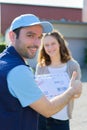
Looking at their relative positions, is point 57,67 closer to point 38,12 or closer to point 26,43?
point 26,43

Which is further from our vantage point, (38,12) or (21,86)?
(38,12)

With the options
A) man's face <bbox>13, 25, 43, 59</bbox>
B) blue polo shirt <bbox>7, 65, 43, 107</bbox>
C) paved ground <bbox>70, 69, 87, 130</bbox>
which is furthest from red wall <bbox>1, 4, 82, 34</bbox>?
blue polo shirt <bbox>7, 65, 43, 107</bbox>

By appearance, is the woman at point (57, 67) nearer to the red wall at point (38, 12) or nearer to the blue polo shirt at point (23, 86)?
the blue polo shirt at point (23, 86)

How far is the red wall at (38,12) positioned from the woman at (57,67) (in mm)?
32788

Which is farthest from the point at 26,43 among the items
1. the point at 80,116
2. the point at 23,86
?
the point at 80,116

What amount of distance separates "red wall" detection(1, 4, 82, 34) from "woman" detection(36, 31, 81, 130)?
3279 cm

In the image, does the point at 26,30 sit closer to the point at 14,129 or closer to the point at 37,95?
the point at 37,95

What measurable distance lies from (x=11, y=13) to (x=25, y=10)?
1.67 meters

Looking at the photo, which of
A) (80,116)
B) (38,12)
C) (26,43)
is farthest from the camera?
(38,12)

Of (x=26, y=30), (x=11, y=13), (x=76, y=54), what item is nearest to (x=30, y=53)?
(x=26, y=30)

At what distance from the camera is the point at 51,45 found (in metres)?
4.41

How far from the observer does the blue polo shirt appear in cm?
261

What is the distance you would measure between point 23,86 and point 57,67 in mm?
1879

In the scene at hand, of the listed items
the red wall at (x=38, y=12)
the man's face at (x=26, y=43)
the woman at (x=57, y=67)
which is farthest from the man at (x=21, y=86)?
the red wall at (x=38, y=12)
